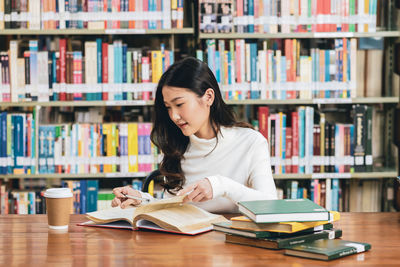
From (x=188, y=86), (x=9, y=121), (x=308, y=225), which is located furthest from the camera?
(x=9, y=121)

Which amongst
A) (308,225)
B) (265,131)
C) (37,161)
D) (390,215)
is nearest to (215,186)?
(308,225)

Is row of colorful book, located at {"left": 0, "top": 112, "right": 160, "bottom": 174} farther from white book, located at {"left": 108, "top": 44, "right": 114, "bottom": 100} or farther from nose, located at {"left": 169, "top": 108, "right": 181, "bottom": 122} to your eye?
nose, located at {"left": 169, "top": 108, "right": 181, "bottom": 122}

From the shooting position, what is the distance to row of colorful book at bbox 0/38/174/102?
325 cm

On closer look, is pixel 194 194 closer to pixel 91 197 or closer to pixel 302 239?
pixel 302 239

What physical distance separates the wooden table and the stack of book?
0.06 ft

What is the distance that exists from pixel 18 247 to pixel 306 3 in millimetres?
2267

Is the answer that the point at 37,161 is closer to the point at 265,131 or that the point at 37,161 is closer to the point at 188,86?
the point at 265,131

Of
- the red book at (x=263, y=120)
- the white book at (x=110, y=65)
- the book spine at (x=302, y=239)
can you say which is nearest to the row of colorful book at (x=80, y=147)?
the white book at (x=110, y=65)

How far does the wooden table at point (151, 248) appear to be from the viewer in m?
1.34

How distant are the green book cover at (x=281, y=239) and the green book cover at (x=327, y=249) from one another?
0.02 meters

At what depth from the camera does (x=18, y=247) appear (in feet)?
4.92

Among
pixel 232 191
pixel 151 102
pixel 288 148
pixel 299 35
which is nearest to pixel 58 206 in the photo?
pixel 232 191

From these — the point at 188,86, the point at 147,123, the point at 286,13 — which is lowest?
the point at 147,123

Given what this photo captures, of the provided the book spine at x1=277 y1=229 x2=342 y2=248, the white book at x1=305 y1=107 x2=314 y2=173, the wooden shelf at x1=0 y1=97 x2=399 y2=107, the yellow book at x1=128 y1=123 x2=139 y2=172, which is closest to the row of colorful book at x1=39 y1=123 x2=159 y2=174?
the yellow book at x1=128 y1=123 x2=139 y2=172
